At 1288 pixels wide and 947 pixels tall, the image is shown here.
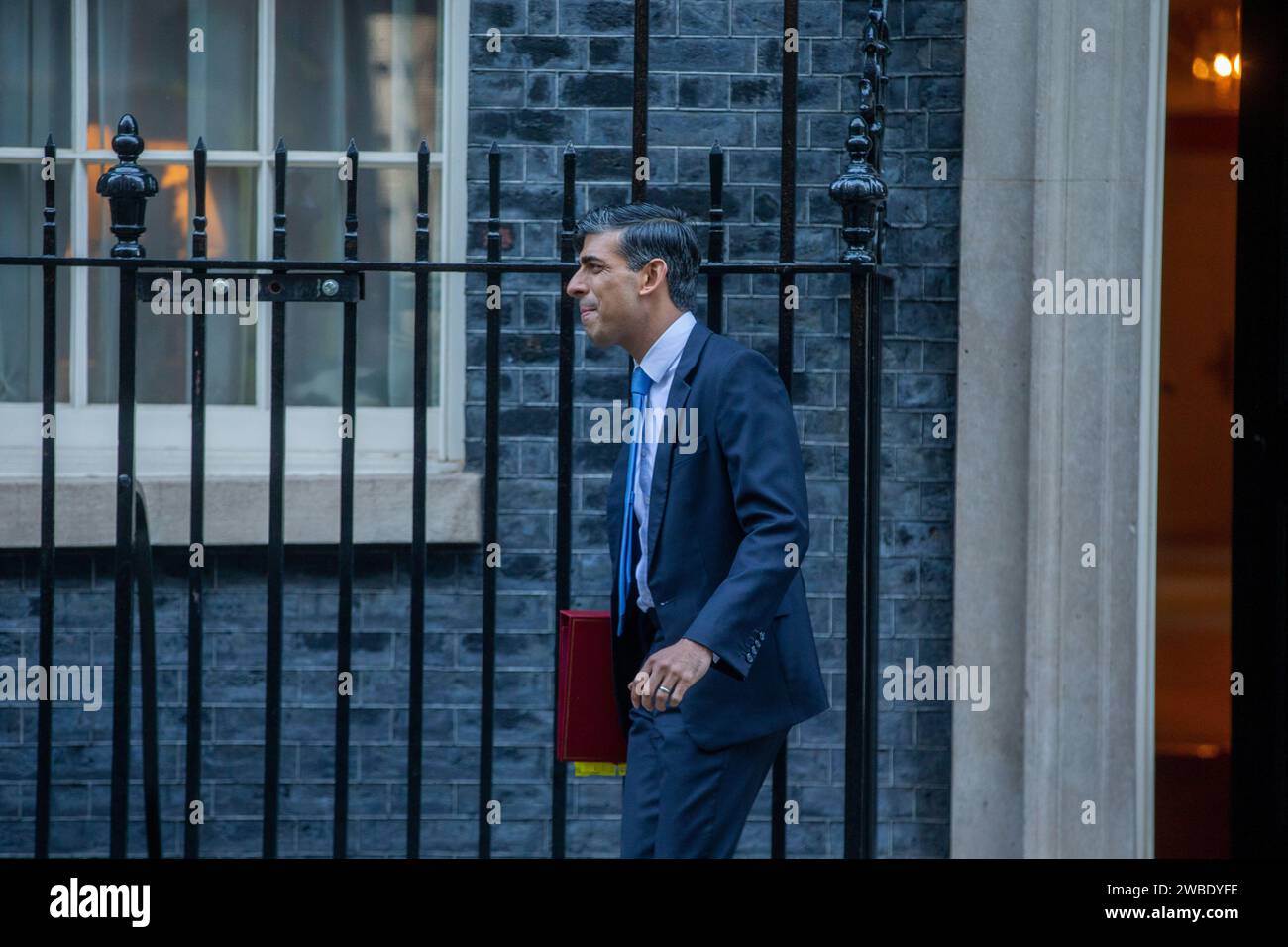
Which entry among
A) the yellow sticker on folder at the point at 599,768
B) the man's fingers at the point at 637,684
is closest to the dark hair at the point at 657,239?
the man's fingers at the point at 637,684

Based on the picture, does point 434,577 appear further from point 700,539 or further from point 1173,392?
point 1173,392

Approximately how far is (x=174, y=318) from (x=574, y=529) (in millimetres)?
1696

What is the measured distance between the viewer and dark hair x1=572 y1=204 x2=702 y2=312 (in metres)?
3.80

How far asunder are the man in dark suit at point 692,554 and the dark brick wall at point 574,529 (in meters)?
1.79

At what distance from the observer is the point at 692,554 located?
3.72m

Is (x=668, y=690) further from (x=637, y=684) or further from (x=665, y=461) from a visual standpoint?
(x=665, y=461)

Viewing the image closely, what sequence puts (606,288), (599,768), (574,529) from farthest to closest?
1. (574,529)
2. (599,768)
3. (606,288)

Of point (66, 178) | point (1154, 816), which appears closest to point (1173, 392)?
point (1154, 816)

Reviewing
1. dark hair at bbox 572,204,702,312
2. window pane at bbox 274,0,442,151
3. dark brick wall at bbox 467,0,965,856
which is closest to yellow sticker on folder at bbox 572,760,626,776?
dark hair at bbox 572,204,702,312

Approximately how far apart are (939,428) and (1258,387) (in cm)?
108

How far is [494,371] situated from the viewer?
13.5ft

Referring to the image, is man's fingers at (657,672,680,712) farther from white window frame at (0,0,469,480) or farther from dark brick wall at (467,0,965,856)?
white window frame at (0,0,469,480)

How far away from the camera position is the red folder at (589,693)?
3891 millimetres

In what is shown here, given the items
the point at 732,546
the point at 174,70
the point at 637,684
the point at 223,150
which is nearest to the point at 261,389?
the point at 223,150
